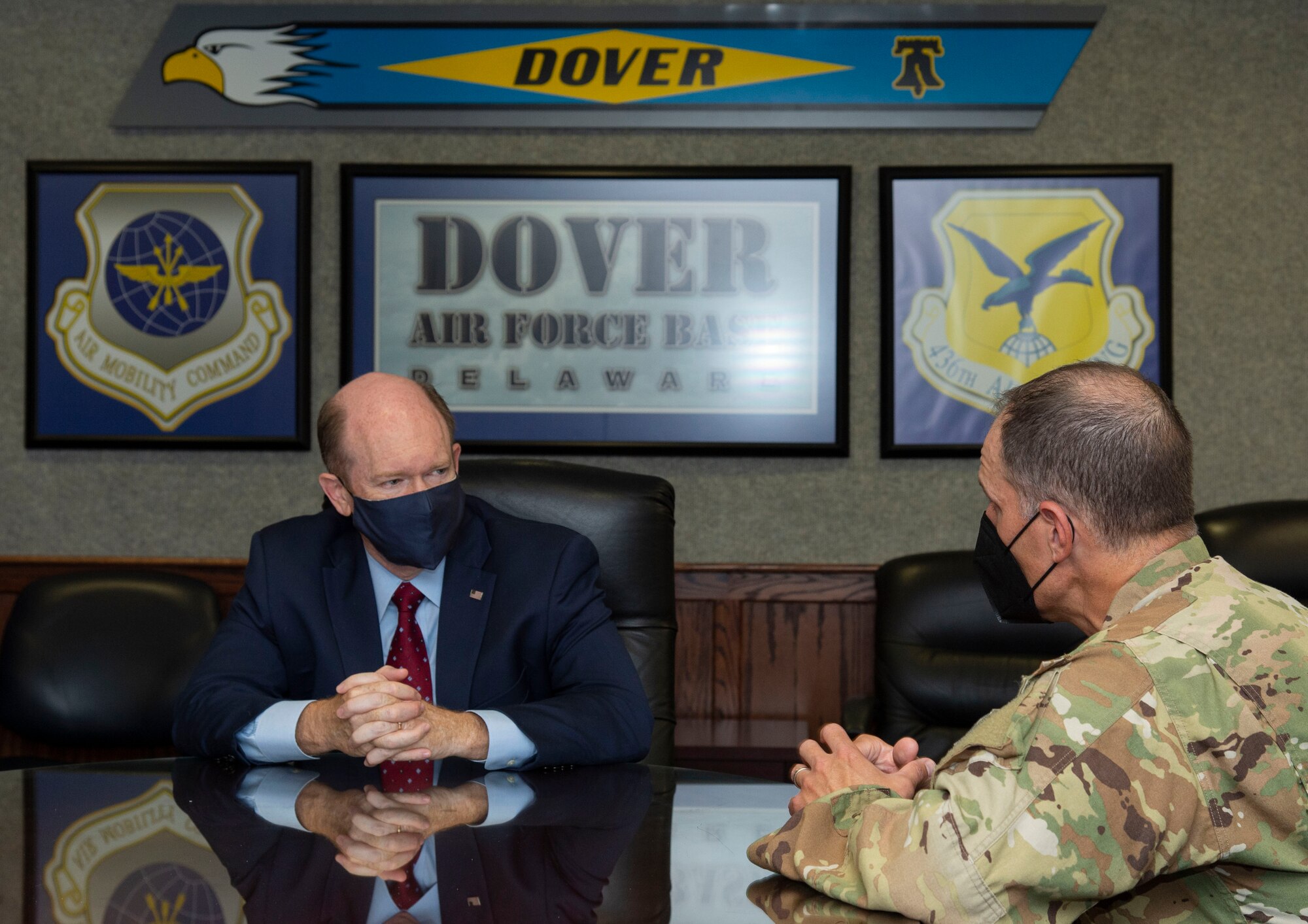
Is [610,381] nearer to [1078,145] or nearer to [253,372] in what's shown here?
[253,372]

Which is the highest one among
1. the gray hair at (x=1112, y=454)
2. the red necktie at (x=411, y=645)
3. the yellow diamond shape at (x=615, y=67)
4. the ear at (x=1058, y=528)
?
the yellow diamond shape at (x=615, y=67)

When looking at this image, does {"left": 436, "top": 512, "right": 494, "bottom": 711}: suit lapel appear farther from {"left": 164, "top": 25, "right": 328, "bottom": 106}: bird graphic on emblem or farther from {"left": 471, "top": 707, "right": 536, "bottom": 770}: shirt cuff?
{"left": 164, "top": 25, "right": 328, "bottom": 106}: bird graphic on emblem

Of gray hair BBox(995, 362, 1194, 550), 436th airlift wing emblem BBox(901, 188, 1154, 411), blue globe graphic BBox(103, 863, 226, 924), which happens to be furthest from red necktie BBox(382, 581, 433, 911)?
436th airlift wing emblem BBox(901, 188, 1154, 411)

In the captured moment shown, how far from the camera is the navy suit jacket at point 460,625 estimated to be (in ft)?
6.09

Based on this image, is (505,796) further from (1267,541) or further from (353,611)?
(1267,541)

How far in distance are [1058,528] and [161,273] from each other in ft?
9.09

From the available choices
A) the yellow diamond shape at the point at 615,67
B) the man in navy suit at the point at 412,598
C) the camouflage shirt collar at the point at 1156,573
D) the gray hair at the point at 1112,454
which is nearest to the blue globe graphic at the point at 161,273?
the yellow diamond shape at the point at 615,67

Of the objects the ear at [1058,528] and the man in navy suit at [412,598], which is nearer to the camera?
the ear at [1058,528]

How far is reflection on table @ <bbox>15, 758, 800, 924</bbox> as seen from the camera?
1013 millimetres

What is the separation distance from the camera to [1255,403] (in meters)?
3.13

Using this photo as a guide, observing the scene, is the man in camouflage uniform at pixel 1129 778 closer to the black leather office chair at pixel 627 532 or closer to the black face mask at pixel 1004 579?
the black face mask at pixel 1004 579

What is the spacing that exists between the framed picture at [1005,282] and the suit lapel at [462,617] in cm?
154

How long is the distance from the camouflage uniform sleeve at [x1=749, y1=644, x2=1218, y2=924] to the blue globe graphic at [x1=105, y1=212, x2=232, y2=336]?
2762mm

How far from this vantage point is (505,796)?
56.2 inches
